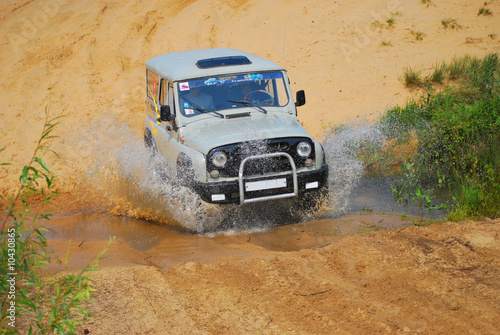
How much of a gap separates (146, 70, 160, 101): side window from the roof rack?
92cm

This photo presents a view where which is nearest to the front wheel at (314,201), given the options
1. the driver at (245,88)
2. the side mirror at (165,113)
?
the driver at (245,88)

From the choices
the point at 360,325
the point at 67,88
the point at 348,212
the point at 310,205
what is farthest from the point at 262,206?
the point at 67,88

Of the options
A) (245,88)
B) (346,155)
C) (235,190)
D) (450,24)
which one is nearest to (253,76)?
(245,88)

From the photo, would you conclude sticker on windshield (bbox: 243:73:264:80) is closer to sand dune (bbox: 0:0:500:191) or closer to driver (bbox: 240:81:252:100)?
driver (bbox: 240:81:252:100)

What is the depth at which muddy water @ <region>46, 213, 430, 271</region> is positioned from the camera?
223 inches

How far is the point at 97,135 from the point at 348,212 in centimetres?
625

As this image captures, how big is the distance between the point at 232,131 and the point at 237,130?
0.21 ft

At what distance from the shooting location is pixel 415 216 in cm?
687

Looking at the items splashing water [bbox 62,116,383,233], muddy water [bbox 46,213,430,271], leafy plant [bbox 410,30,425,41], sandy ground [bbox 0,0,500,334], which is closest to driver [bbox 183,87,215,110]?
splashing water [bbox 62,116,383,233]

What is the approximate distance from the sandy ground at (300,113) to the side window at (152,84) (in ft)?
6.74

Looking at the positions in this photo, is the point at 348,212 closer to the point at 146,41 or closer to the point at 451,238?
the point at 451,238

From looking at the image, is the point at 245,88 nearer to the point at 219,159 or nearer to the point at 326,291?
the point at 219,159

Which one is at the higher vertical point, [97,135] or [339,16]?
[339,16]

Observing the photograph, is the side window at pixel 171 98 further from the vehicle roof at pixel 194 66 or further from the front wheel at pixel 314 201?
the front wheel at pixel 314 201
